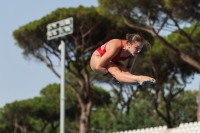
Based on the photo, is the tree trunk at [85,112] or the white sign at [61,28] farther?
the tree trunk at [85,112]

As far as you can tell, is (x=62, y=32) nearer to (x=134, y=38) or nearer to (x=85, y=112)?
(x=85, y=112)

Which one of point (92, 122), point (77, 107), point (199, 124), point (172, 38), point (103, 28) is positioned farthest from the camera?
point (92, 122)

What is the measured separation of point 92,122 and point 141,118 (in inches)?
881

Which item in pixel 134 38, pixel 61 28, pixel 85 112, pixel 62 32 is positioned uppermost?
pixel 61 28

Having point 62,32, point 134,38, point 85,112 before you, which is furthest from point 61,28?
point 134,38

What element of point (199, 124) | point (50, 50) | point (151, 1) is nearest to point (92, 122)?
point (50, 50)

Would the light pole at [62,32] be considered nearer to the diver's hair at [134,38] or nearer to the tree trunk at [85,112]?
the tree trunk at [85,112]

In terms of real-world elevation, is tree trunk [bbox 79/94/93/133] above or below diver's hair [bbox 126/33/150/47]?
below

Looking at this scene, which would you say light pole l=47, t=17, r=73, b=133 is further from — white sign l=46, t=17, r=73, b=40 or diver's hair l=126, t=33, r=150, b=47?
diver's hair l=126, t=33, r=150, b=47

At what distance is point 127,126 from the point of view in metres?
34.5

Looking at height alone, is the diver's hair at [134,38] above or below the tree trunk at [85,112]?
above

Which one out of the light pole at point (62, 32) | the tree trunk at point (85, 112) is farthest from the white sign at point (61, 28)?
the tree trunk at point (85, 112)

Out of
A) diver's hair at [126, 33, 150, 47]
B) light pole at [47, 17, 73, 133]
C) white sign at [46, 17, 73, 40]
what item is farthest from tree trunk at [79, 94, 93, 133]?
diver's hair at [126, 33, 150, 47]

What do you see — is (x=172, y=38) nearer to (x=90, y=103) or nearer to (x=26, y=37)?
(x=90, y=103)
